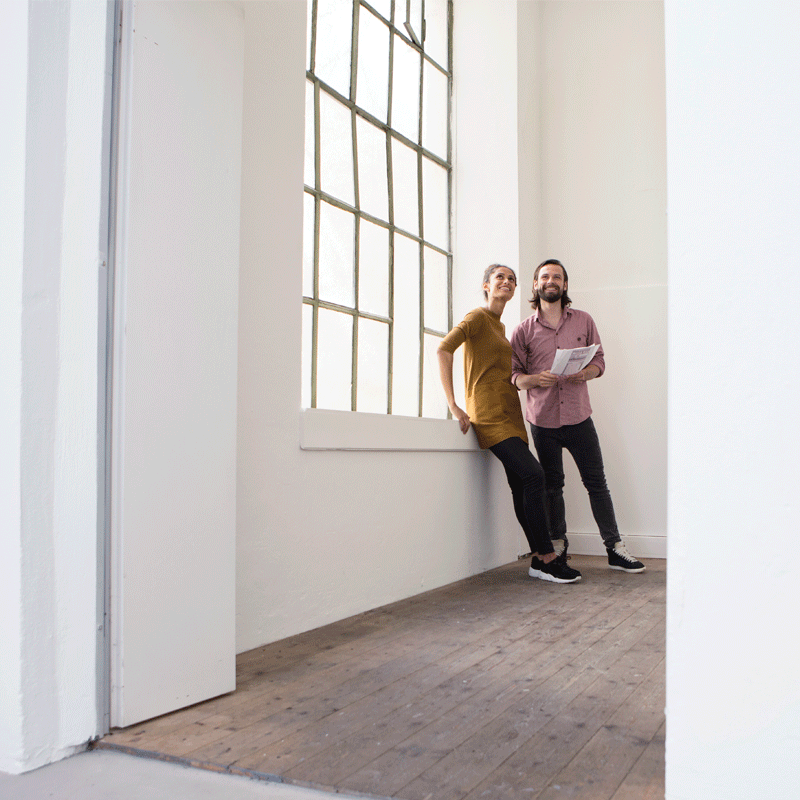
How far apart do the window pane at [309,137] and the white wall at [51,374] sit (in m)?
1.46

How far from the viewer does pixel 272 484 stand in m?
2.69

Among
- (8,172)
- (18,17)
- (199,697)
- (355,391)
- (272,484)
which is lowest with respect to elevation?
(199,697)

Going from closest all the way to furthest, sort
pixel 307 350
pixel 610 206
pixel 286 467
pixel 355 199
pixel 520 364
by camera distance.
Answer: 1. pixel 286 467
2. pixel 307 350
3. pixel 355 199
4. pixel 520 364
5. pixel 610 206

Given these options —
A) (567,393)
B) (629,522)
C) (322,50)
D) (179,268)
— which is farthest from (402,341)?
(179,268)

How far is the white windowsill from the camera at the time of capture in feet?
9.56

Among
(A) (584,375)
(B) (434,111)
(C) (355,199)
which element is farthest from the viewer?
(B) (434,111)

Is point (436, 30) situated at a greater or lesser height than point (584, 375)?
greater

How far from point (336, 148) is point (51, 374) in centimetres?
210

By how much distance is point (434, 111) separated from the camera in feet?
15.5

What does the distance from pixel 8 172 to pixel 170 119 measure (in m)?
0.42

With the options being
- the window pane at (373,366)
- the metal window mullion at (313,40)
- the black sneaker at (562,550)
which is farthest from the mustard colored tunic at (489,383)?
the metal window mullion at (313,40)

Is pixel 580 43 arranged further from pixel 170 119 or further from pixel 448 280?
pixel 170 119

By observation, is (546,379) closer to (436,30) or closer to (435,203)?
(435,203)

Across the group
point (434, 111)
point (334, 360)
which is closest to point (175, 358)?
point (334, 360)
